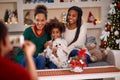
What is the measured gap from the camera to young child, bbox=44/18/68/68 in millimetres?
3066

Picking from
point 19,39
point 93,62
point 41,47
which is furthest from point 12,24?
point 19,39

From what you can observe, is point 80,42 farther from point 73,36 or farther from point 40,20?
point 40,20

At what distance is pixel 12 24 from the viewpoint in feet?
14.6

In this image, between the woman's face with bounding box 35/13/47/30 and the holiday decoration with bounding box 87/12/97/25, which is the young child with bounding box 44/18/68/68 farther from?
the holiday decoration with bounding box 87/12/97/25

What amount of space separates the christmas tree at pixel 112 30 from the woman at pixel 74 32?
48.0 inches

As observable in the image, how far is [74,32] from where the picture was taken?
3.33 metres

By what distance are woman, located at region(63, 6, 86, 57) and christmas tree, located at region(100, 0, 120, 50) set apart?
1.22m

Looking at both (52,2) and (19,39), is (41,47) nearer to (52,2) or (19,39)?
(52,2)

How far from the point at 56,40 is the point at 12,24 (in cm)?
158

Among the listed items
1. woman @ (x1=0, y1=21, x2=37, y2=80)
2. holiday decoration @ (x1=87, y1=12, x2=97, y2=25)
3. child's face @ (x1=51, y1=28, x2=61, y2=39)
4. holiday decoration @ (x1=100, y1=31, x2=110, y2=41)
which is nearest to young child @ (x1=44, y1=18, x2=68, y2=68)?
child's face @ (x1=51, y1=28, x2=61, y2=39)

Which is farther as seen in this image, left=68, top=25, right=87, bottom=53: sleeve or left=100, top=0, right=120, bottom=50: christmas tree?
left=100, top=0, right=120, bottom=50: christmas tree

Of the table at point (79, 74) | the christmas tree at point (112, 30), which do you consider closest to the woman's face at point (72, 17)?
the table at point (79, 74)

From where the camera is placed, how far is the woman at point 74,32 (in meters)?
3.27

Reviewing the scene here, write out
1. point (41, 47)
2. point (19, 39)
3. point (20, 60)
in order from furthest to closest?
1. point (41, 47)
2. point (20, 60)
3. point (19, 39)
